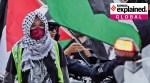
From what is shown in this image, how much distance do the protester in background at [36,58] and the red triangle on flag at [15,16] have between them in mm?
1471

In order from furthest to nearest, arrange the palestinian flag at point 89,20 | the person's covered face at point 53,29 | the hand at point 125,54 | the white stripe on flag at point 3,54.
A: the palestinian flag at point 89,20 < the white stripe on flag at point 3,54 < the person's covered face at point 53,29 < the hand at point 125,54

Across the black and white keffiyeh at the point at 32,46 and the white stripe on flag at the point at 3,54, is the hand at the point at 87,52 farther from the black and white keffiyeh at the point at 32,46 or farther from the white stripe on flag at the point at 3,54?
the black and white keffiyeh at the point at 32,46

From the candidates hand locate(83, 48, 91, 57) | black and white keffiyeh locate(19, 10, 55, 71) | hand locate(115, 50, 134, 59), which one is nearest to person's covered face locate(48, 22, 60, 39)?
hand locate(83, 48, 91, 57)

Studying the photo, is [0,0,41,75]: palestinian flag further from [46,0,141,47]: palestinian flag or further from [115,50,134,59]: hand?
[115,50,134,59]: hand

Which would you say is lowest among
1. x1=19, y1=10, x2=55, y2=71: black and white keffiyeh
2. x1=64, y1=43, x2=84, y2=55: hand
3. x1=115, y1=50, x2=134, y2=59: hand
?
x1=64, y1=43, x2=84, y2=55: hand

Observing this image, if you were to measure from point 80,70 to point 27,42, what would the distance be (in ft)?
2.33

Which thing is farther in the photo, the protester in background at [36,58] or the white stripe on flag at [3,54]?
the white stripe on flag at [3,54]

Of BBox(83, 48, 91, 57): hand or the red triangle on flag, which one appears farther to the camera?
the red triangle on flag

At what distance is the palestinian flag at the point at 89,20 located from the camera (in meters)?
6.23

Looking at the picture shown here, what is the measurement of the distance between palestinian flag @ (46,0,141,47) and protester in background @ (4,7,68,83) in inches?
57.8

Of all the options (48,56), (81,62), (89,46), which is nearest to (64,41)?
(89,46)

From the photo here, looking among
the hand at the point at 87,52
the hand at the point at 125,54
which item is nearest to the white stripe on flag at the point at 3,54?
the hand at the point at 87,52

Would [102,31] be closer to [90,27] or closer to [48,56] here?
[90,27]

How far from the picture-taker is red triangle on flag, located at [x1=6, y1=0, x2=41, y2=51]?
6133 mm
